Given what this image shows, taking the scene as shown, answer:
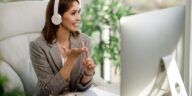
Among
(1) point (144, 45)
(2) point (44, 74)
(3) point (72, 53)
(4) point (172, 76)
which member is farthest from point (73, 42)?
(4) point (172, 76)

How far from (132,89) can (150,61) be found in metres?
0.15

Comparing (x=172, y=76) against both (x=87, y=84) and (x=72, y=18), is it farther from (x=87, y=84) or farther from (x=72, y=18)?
(x=72, y=18)

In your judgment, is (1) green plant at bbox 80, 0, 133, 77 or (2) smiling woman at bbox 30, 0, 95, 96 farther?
(1) green plant at bbox 80, 0, 133, 77

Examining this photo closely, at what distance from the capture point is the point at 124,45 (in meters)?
1.17

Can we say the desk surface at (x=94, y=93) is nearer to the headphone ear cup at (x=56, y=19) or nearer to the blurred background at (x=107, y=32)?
the blurred background at (x=107, y=32)

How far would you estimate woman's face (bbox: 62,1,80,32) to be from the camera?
130cm

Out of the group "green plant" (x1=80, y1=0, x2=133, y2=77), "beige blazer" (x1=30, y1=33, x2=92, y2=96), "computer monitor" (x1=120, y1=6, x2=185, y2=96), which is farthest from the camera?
"green plant" (x1=80, y1=0, x2=133, y2=77)

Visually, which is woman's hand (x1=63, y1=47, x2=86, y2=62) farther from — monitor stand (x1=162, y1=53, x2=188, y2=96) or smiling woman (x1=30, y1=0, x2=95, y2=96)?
monitor stand (x1=162, y1=53, x2=188, y2=96)

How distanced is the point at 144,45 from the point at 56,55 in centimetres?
34

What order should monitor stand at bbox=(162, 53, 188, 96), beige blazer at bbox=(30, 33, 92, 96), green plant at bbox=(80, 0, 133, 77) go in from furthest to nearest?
green plant at bbox=(80, 0, 133, 77), monitor stand at bbox=(162, 53, 188, 96), beige blazer at bbox=(30, 33, 92, 96)

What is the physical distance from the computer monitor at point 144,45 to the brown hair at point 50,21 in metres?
0.25

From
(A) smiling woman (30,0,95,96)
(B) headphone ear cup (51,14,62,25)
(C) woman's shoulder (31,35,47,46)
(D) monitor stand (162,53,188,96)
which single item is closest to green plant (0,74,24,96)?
(A) smiling woman (30,0,95,96)

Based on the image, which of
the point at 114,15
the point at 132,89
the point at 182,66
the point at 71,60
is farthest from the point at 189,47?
the point at 71,60

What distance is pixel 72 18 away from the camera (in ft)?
4.33
